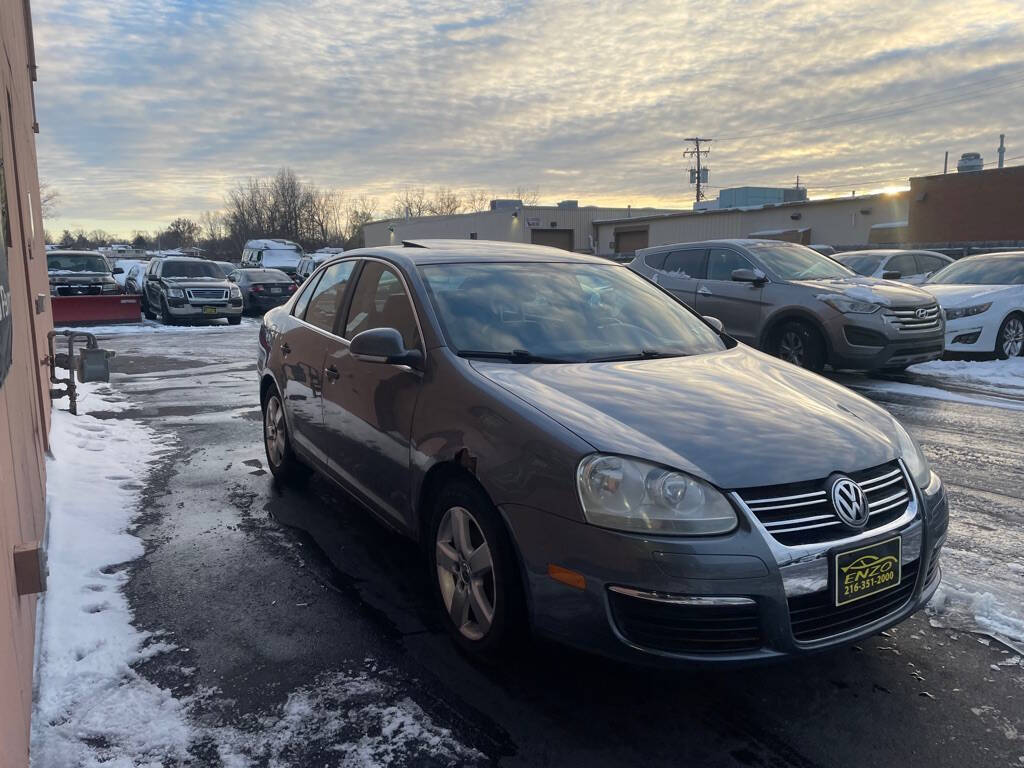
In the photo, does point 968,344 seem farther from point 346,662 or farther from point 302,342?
point 346,662

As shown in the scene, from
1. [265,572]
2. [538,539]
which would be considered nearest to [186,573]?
[265,572]

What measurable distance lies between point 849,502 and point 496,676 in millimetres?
1460

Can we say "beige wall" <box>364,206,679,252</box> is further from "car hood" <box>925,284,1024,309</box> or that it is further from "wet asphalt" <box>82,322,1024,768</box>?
"wet asphalt" <box>82,322,1024,768</box>

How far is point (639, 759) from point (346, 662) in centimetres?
125

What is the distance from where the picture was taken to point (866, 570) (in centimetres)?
280

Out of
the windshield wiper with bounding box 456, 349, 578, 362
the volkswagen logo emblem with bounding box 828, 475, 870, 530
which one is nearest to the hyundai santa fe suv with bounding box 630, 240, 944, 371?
the windshield wiper with bounding box 456, 349, 578, 362

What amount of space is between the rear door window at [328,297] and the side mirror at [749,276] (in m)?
6.08

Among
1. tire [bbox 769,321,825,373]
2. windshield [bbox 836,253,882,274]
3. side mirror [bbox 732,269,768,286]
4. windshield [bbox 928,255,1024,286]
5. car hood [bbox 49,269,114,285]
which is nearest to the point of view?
tire [bbox 769,321,825,373]

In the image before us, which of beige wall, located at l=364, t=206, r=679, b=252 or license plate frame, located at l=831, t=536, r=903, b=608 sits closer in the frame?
license plate frame, located at l=831, t=536, r=903, b=608

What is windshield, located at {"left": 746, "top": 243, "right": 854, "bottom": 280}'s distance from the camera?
10.4 meters

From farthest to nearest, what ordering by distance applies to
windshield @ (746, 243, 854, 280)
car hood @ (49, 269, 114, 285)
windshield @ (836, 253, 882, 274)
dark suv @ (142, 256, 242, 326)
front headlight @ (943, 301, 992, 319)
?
dark suv @ (142, 256, 242, 326), car hood @ (49, 269, 114, 285), windshield @ (836, 253, 882, 274), front headlight @ (943, 301, 992, 319), windshield @ (746, 243, 854, 280)

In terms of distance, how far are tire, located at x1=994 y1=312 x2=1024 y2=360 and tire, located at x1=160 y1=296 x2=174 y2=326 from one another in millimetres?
17386

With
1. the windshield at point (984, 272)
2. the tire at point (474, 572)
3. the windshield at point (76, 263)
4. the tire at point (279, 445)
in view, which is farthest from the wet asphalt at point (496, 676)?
the windshield at point (76, 263)

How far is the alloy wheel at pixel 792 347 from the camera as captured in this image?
1003cm
